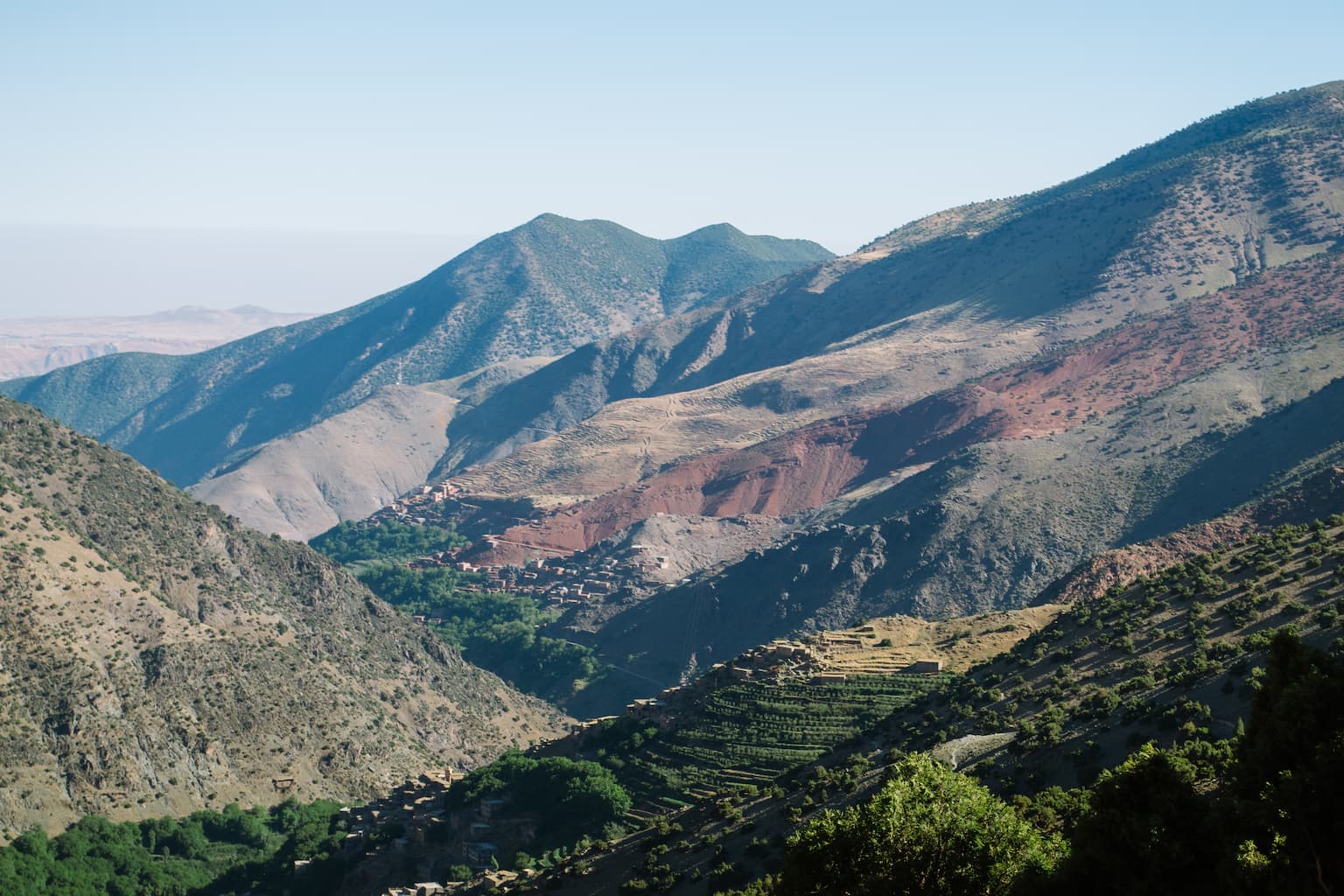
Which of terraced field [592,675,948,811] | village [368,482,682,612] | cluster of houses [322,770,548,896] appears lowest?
village [368,482,682,612]

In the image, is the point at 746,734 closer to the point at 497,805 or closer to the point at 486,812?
the point at 497,805

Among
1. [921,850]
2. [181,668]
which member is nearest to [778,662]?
[181,668]

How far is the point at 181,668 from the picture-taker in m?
81.2

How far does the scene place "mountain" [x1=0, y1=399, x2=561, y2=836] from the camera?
73.6 meters

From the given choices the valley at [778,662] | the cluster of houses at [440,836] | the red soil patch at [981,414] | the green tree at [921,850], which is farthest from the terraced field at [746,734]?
the red soil patch at [981,414]

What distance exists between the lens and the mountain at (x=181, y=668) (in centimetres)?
7356

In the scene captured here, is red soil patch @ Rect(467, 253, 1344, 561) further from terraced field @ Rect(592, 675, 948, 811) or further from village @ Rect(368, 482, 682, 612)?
terraced field @ Rect(592, 675, 948, 811)

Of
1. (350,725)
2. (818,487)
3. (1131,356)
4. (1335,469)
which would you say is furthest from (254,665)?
(1131,356)

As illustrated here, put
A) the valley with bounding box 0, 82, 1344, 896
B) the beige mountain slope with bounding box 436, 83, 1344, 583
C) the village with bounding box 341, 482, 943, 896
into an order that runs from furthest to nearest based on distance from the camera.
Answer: the beige mountain slope with bounding box 436, 83, 1344, 583, the village with bounding box 341, 482, 943, 896, the valley with bounding box 0, 82, 1344, 896

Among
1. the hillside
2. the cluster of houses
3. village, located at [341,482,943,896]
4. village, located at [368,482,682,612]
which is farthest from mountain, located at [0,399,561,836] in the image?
village, located at [368,482,682,612]

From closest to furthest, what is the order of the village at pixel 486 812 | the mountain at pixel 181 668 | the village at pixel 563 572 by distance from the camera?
the village at pixel 486 812 → the mountain at pixel 181 668 → the village at pixel 563 572

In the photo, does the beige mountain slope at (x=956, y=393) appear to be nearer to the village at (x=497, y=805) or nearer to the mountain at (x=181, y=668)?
the mountain at (x=181, y=668)

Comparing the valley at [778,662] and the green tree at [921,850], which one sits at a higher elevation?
the green tree at [921,850]

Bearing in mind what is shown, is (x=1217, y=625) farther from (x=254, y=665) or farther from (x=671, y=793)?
(x=254, y=665)
